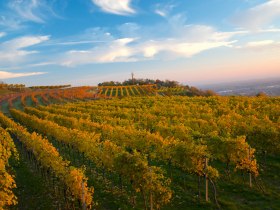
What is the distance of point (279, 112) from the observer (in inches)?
1576

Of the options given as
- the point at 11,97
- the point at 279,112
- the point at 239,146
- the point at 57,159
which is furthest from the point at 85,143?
the point at 11,97

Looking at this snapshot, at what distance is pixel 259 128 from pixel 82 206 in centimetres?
1705

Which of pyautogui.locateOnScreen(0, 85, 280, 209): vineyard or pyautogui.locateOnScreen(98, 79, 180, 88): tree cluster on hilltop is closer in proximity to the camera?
pyautogui.locateOnScreen(0, 85, 280, 209): vineyard

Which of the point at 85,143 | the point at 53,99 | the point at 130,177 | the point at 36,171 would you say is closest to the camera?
the point at 130,177

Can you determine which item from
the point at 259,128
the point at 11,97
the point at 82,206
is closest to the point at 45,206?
the point at 82,206

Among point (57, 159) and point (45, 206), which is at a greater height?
point (57, 159)

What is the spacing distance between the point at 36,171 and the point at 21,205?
24.5ft

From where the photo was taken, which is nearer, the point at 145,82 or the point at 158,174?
the point at 158,174

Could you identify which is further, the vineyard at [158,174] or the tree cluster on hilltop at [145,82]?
the tree cluster on hilltop at [145,82]

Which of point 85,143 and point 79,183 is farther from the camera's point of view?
point 85,143

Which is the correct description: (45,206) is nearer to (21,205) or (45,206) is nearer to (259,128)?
(21,205)

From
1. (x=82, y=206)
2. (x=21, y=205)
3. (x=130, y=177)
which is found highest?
(x=130, y=177)

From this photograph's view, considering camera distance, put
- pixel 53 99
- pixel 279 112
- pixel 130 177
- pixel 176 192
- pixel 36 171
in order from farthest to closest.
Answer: pixel 53 99 → pixel 279 112 → pixel 36 171 → pixel 176 192 → pixel 130 177

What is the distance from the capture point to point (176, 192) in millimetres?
21422
